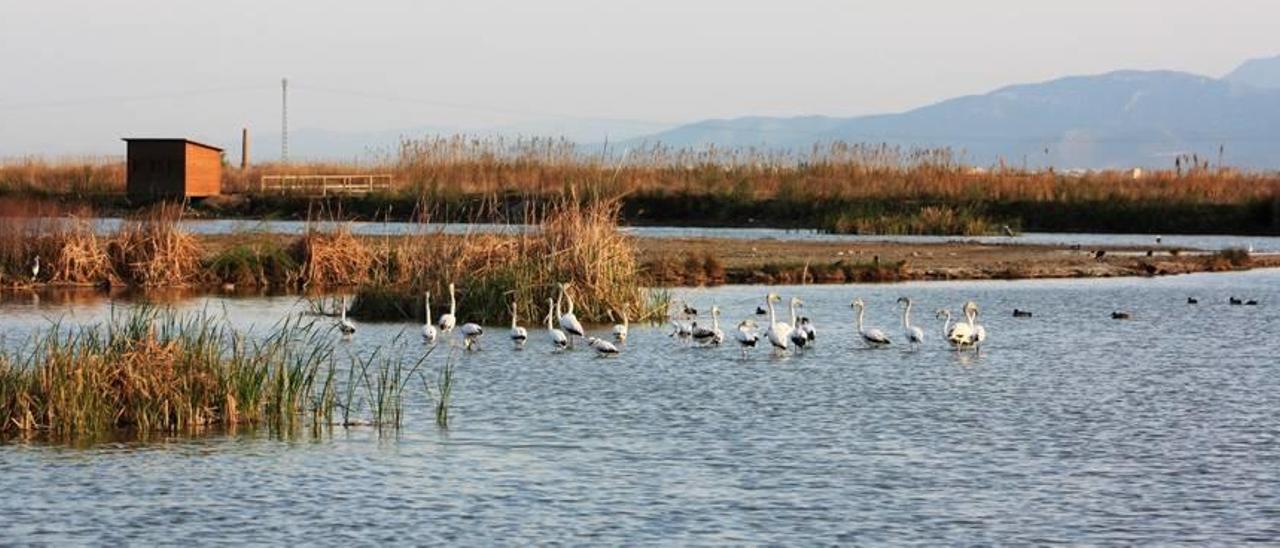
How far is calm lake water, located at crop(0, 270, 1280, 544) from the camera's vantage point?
1552 centimetres

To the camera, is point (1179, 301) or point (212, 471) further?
point (1179, 301)

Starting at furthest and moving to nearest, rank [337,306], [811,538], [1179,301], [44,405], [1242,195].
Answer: [1242,195] < [1179,301] < [337,306] < [44,405] < [811,538]

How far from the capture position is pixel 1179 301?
127ft

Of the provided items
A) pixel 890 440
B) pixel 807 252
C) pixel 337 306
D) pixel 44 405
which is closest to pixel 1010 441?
pixel 890 440

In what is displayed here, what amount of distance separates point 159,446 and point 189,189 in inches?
2051

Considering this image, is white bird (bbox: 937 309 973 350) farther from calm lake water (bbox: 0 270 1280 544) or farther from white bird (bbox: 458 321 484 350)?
white bird (bbox: 458 321 484 350)

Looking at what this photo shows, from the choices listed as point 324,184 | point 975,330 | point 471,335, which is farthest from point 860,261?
point 324,184

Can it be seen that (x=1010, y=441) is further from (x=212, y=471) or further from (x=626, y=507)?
(x=212, y=471)

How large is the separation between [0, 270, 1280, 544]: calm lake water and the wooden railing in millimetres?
42271

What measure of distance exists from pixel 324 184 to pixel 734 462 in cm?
5574

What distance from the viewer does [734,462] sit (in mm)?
18594

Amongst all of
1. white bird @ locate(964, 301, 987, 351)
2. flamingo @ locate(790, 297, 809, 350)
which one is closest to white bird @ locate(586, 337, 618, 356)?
flamingo @ locate(790, 297, 809, 350)

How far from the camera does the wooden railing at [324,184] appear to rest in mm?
70312

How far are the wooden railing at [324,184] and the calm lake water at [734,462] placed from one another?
42.3 meters
